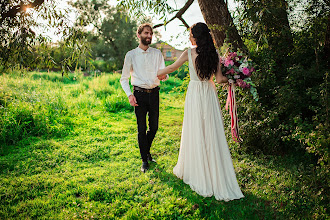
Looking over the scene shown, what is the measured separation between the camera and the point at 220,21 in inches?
207

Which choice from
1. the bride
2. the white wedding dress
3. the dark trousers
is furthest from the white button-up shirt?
the white wedding dress

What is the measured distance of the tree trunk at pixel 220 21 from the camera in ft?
16.7

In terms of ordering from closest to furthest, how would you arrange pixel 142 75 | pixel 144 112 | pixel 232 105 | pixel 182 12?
1. pixel 232 105
2. pixel 142 75
3. pixel 144 112
4. pixel 182 12

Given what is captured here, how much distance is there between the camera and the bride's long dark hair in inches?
132

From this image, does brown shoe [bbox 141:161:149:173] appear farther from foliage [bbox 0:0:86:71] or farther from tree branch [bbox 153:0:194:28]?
tree branch [bbox 153:0:194:28]

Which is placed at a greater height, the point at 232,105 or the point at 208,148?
the point at 232,105

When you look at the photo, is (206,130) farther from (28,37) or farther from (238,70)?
(28,37)

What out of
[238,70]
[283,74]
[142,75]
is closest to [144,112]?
[142,75]

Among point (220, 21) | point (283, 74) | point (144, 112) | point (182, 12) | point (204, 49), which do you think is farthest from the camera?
Result: point (182, 12)

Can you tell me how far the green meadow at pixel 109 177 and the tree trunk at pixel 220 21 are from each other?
7.35 ft

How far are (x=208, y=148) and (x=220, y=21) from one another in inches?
118

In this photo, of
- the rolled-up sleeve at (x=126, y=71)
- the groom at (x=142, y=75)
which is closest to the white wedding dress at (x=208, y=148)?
the groom at (x=142, y=75)

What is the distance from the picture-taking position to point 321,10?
4.41 meters

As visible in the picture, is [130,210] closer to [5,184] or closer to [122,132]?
[5,184]
